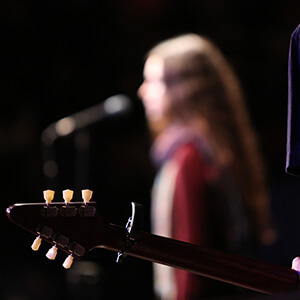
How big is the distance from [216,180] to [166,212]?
0.80 feet

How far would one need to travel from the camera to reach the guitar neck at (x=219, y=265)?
4.29ft

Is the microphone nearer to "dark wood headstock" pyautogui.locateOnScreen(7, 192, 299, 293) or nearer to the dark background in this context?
the dark background

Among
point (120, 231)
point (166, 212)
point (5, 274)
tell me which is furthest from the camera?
point (5, 274)

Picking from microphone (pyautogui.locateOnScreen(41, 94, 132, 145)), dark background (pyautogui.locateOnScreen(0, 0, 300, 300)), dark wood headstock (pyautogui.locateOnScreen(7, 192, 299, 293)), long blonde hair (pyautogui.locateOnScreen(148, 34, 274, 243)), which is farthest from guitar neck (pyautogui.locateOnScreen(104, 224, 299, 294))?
dark background (pyautogui.locateOnScreen(0, 0, 300, 300))

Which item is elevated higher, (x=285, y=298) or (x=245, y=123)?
(x=285, y=298)

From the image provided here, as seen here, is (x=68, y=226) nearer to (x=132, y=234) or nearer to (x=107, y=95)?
(x=132, y=234)

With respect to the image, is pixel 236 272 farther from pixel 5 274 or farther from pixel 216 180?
pixel 5 274

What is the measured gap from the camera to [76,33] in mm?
4762

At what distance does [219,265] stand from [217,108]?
5.36ft

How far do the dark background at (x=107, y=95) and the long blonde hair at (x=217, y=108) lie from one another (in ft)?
3.47

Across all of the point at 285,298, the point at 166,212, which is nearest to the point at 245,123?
the point at 166,212

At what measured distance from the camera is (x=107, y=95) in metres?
4.72

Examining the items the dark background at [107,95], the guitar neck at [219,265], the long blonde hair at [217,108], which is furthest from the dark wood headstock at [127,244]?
the dark background at [107,95]

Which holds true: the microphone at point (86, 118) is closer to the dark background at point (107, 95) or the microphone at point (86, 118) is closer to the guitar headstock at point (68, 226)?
the dark background at point (107, 95)
